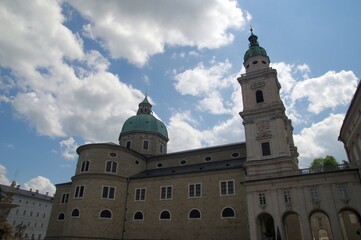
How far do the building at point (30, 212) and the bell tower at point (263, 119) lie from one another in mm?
55298

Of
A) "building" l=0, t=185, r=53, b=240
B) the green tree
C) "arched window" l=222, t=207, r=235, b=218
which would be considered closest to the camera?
"arched window" l=222, t=207, r=235, b=218

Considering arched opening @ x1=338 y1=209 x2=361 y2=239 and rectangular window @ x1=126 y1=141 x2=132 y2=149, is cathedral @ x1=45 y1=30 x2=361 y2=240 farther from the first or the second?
rectangular window @ x1=126 y1=141 x2=132 y2=149

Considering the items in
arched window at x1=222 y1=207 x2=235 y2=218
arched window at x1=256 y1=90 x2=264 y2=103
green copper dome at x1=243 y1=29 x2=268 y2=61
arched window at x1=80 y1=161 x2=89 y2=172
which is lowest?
arched window at x1=222 y1=207 x2=235 y2=218

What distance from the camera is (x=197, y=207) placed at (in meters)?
32.1

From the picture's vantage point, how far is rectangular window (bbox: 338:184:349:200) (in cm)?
2335

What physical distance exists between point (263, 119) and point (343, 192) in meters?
12.1

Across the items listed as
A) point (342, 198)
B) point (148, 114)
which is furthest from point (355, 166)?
point (148, 114)

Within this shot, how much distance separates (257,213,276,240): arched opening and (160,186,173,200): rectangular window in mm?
12150

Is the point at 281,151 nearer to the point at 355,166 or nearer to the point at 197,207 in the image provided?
the point at 355,166

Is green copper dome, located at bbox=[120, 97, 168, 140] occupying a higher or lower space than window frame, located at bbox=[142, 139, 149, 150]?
higher

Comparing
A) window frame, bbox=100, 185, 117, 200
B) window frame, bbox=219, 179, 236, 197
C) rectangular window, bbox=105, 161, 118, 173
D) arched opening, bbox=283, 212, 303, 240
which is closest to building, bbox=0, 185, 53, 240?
rectangular window, bbox=105, 161, 118, 173

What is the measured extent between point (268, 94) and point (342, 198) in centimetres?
1501

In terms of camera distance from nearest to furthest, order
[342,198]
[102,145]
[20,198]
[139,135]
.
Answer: [342,198] → [102,145] → [139,135] → [20,198]

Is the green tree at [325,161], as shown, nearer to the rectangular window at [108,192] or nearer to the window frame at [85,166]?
the rectangular window at [108,192]
